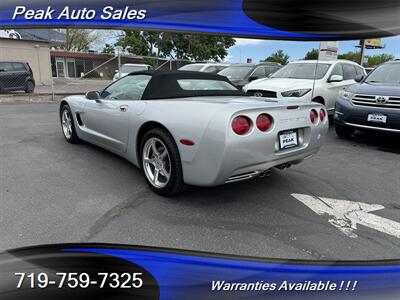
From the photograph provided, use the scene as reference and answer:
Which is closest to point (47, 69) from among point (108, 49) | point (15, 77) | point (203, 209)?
point (15, 77)

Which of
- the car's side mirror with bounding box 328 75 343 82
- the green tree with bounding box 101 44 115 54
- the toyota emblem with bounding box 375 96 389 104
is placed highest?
the green tree with bounding box 101 44 115 54

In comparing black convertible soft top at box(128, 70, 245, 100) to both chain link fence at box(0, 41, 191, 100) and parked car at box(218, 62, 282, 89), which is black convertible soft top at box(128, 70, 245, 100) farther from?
chain link fence at box(0, 41, 191, 100)

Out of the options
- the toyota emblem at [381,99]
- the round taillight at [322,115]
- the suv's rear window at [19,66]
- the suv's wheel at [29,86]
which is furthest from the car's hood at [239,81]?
the suv's rear window at [19,66]

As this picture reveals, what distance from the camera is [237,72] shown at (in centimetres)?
1086

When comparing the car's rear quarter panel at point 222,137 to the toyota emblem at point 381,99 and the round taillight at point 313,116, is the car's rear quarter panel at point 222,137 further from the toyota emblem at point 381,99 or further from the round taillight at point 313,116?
the toyota emblem at point 381,99

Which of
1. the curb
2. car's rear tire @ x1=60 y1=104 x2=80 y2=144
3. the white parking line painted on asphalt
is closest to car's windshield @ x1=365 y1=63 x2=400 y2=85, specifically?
the white parking line painted on asphalt

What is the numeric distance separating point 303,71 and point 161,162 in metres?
5.88

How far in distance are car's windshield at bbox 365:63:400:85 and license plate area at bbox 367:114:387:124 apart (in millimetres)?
1001

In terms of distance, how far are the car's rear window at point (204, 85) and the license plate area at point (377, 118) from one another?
2.84 m

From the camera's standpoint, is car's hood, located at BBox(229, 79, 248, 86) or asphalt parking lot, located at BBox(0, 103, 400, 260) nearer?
asphalt parking lot, located at BBox(0, 103, 400, 260)

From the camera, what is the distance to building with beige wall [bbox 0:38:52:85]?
1841 cm

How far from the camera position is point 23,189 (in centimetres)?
364

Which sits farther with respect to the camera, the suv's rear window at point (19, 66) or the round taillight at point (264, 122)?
the suv's rear window at point (19, 66)

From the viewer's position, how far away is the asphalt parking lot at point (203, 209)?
269cm
